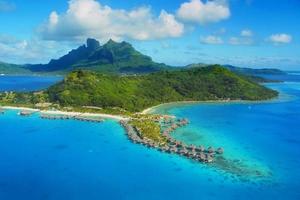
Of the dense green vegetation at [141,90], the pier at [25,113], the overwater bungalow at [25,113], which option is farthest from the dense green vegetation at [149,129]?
the overwater bungalow at [25,113]

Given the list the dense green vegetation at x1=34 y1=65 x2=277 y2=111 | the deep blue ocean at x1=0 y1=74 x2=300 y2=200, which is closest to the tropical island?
the dense green vegetation at x1=34 y1=65 x2=277 y2=111

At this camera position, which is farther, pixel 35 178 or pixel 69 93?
pixel 69 93

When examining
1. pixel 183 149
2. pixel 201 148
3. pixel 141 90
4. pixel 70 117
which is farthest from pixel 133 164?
pixel 141 90

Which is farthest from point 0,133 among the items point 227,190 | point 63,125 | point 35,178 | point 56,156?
point 227,190

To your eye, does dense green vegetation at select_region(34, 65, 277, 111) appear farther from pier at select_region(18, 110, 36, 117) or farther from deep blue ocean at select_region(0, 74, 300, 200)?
deep blue ocean at select_region(0, 74, 300, 200)

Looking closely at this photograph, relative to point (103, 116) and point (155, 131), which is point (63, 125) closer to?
point (103, 116)

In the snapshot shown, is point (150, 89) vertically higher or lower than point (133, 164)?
higher

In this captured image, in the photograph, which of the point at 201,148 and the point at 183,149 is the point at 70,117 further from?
the point at 201,148
